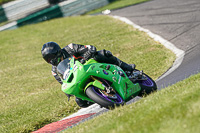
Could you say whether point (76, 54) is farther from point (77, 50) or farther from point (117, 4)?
point (117, 4)

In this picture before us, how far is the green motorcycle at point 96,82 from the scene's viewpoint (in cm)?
614

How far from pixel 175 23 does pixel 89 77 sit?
10.6m

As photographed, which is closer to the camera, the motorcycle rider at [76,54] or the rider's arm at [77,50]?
the motorcycle rider at [76,54]

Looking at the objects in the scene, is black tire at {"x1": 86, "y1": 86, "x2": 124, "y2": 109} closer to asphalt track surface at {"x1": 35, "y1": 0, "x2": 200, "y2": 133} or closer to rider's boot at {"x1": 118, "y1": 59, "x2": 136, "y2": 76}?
Result: asphalt track surface at {"x1": 35, "y1": 0, "x2": 200, "y2": 133}

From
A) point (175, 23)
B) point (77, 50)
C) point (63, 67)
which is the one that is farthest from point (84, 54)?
point (175, 23)

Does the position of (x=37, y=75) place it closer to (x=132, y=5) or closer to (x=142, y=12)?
(x=142, y=12)

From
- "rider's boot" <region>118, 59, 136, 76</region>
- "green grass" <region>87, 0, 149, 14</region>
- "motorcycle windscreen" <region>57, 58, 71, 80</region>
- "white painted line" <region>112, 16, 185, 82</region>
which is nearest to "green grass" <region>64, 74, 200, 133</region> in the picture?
"motorcycle windscreen" <region>57, 58, 71, 80</region>

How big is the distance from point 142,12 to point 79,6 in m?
7.64

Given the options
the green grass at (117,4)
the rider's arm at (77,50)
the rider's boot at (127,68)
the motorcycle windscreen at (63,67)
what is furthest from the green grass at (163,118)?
the green grass at (117,4)

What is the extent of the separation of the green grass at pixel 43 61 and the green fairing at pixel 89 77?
2615mm

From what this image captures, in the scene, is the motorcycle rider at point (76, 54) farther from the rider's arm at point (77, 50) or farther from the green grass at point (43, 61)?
the green grass at point (43, 61)

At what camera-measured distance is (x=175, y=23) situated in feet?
51.9

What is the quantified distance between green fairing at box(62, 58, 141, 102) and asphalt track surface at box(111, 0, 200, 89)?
2020mm

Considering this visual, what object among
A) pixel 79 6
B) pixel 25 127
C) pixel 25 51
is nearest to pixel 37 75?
pixel 25 51
